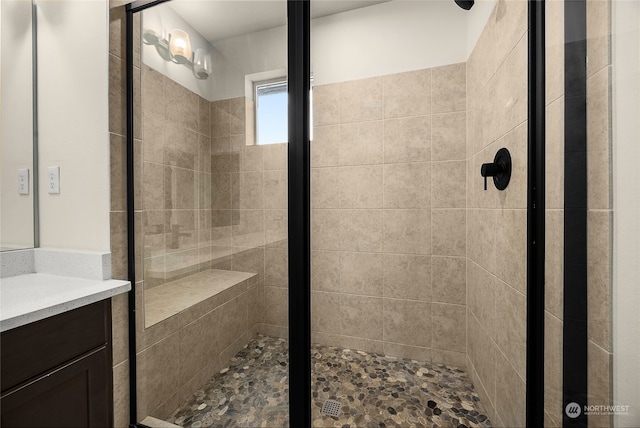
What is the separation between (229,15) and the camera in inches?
38.2

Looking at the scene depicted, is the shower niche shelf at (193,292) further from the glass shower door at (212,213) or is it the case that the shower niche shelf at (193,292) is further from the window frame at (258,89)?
the window frame at (258,89)

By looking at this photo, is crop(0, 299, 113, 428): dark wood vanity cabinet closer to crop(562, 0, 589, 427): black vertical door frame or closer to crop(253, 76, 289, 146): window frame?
crop(253, 76, 289, 146): window frame

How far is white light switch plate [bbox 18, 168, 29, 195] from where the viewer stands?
1.11m

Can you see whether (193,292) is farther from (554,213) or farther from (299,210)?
(554,213)

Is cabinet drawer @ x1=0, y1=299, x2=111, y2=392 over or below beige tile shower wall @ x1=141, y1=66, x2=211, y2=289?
below

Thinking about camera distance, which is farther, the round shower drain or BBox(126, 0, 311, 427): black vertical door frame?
the round shower drain

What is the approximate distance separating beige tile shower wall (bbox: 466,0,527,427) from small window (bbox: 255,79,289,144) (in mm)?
783

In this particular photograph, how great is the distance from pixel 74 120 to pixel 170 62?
1.52 feet

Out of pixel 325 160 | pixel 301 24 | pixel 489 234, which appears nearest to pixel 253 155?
pixel 301 24

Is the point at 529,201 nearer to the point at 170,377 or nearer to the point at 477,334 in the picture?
the point at 477,334

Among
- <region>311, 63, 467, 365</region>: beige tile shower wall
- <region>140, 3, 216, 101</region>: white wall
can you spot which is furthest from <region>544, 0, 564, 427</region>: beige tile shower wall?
<region>140, 3, 216, 101</region>: white wall

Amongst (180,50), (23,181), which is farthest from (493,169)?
(23,181)

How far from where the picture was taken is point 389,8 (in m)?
1.42

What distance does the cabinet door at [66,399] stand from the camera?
29.0 inches
